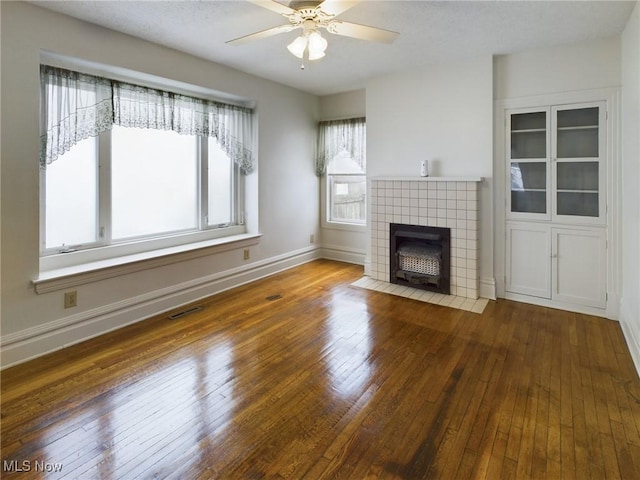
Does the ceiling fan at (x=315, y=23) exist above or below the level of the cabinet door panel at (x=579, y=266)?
above

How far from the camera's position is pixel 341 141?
5.46 m

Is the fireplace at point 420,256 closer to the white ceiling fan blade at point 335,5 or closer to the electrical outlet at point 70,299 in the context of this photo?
the white ceiling fan blade at point 335,5

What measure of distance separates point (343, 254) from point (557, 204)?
2.99 metres

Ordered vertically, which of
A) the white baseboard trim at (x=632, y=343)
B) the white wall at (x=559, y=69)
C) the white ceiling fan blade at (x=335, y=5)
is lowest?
the white baseboard trim at (x=632, y=343)

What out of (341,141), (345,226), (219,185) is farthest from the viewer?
(345,226)

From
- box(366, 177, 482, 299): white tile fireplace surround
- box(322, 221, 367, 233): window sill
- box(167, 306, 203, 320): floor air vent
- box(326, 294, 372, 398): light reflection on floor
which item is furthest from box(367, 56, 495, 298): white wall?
box(167, 306, 203, 320): floor air vent

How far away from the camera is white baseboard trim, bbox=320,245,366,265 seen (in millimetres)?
5609

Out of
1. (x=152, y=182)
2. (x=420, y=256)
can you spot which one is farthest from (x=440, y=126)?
(x=152, y=182)

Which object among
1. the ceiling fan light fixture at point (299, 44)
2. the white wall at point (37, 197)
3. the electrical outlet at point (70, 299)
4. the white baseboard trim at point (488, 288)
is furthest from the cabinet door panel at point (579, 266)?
the electrical outlet at point (70, 299)

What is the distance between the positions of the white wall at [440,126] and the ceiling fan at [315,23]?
70.4 inches

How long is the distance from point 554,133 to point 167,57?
3.88 metres

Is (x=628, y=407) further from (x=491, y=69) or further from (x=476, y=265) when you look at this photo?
(x=491, y=69)

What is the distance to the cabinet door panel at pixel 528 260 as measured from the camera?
3717mm

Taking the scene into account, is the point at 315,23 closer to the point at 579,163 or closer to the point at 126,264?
the point at 126,264
